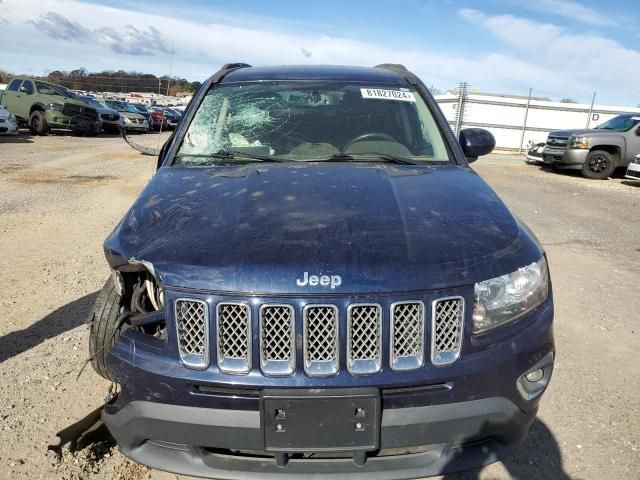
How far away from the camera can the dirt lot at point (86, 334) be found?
269cm

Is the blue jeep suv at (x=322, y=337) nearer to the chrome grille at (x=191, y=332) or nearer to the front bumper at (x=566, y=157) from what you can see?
the chrome grille at (x=191, y=332)

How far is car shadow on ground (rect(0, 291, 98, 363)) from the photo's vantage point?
A: 3707 mm

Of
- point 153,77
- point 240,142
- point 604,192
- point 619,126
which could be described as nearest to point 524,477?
point 240,142

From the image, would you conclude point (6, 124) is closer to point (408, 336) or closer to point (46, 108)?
point (46, 108)

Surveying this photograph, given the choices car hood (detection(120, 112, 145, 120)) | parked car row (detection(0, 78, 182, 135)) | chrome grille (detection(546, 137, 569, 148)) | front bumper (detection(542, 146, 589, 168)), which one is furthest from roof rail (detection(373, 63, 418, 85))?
car hood (detection(120, 112, 145, 120))

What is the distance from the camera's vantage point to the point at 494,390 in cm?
200

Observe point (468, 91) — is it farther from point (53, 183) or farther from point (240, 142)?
point (240, 142)

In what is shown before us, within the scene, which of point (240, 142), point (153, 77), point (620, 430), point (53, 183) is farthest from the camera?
point (153, 77)

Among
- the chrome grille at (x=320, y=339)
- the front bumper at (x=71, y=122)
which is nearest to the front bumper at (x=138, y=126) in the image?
the front bumper at (x=71, y=122)

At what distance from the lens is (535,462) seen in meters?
2.71

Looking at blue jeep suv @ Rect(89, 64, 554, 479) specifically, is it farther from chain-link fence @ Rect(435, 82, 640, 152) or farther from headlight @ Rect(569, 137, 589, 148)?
chain-link fence @ Rect(435, 82, 640, 152)

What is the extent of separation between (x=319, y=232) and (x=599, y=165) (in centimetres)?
1522

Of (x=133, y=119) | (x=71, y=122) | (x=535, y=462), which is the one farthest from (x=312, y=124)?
(x=133, y=119)

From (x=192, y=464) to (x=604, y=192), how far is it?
12.9 m
